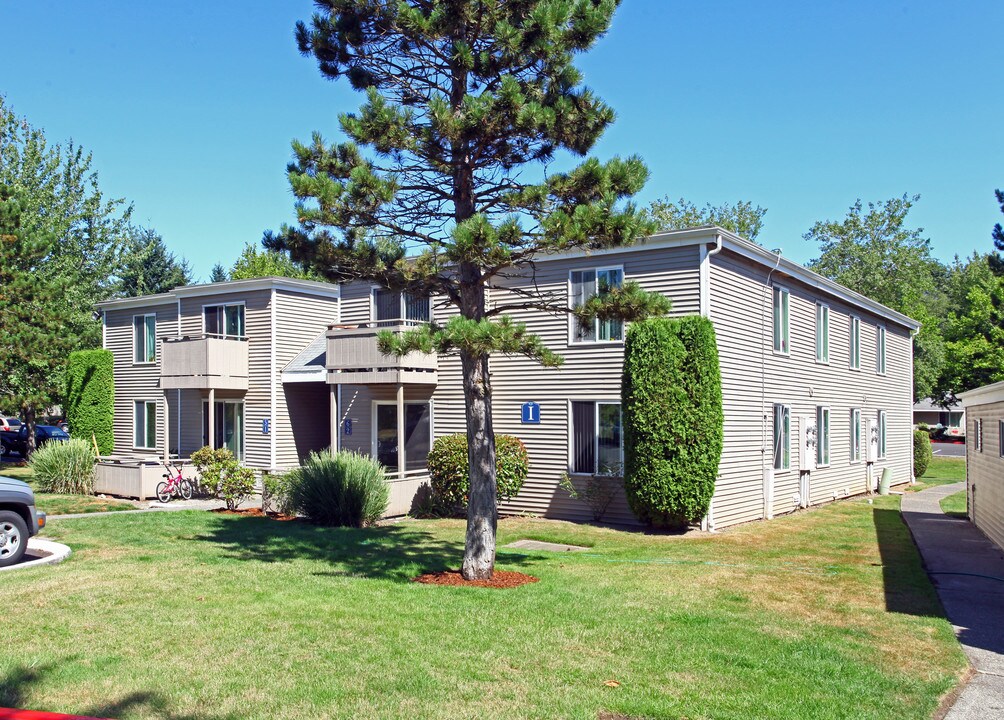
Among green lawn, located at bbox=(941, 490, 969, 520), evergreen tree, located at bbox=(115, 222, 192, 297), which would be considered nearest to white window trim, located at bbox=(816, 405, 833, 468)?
green lawn, located at bbox=(941, 490, 969, 520)

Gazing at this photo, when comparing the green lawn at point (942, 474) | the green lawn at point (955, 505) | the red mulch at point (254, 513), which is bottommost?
the green lawn at point (942, 474)

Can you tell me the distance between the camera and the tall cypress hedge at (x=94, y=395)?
28.8 m

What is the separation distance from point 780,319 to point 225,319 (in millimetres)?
15515

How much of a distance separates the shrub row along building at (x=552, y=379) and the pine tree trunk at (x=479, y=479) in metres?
1.65

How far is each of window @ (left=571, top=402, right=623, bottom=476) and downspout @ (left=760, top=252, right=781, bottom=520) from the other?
3.60 m

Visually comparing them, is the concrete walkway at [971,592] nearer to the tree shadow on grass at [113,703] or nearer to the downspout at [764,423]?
the downspout at [764,423]

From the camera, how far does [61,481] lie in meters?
21.8

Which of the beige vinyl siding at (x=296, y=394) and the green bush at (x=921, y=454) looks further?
the green bush at (x=921, y=454)

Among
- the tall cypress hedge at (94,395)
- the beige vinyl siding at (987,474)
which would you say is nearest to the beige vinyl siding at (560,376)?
the beige vinyl siding at (987,474)

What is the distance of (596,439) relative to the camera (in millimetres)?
17656

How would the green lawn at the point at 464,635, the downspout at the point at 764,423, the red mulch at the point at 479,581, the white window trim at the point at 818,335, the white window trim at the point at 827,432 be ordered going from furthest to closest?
1. the white window trim at the point at 818,335
2. the white window trim at the point at 827,432
3. the downspout at the point at 764,423
4. the red mulch at the point at 479,581
5. the green lawn at the point at 464,635

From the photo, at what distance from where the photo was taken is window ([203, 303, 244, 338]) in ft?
83.5

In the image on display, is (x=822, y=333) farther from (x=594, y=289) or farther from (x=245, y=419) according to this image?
(x=245, y=419)

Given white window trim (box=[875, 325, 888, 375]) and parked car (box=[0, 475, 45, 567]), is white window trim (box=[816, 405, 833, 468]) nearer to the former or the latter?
white window trim (box=[875, 325, 888, 375])
